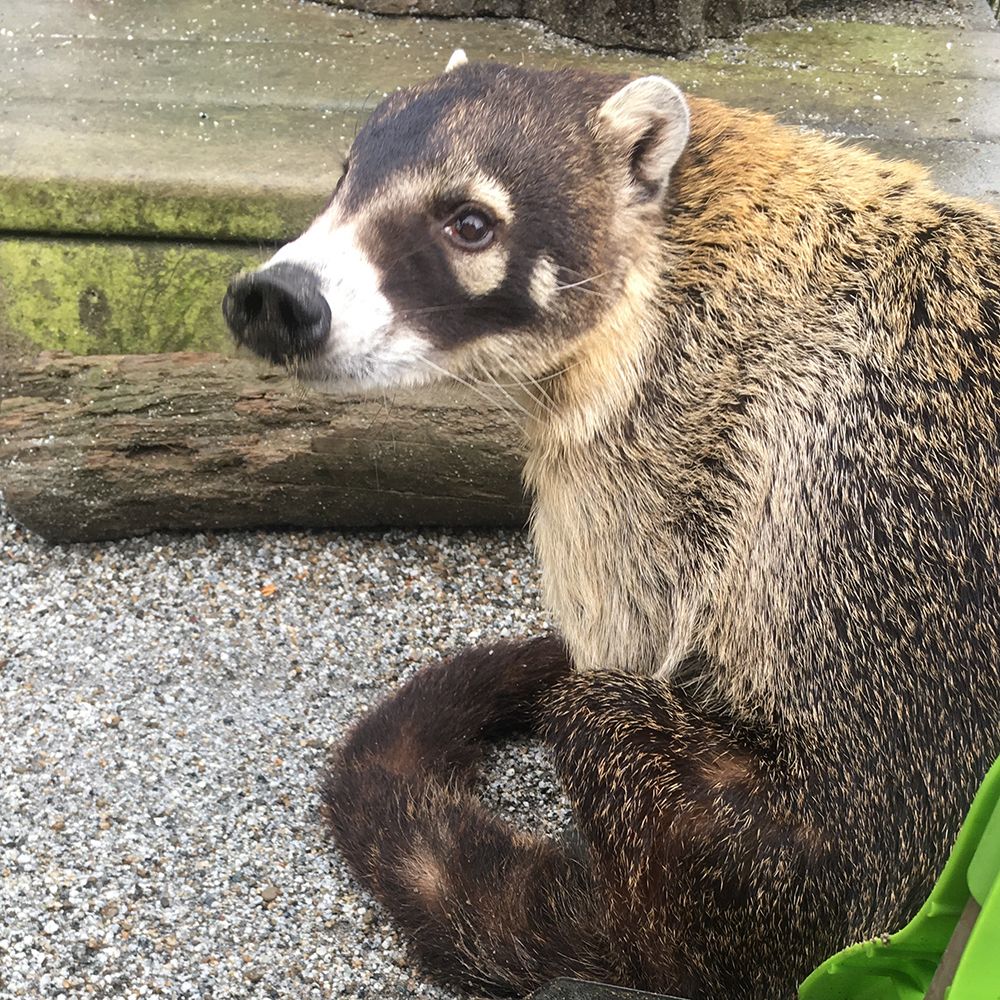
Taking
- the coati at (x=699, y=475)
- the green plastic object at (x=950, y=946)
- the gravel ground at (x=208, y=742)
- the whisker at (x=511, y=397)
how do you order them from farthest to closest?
1. the gravel ground at (x=208, y=742)
2. the whisker at (x=511, y=397)
3. the coati at (x=699, y=475)
4. the green plastic object at (x=950, y=946)

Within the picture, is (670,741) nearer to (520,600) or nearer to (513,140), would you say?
(513,140)

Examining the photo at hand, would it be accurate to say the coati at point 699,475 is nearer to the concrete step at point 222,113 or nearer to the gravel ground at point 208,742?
the gravel ground at point 208,742

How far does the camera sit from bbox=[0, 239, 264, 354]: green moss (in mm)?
4633

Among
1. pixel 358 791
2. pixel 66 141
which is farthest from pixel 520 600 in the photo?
pixel 66 141

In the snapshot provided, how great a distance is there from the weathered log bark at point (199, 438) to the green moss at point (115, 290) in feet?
0.46

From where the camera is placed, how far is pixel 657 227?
3.21m

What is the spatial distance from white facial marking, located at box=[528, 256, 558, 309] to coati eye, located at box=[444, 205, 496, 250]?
0.14m

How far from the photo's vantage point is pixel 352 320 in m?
2.86

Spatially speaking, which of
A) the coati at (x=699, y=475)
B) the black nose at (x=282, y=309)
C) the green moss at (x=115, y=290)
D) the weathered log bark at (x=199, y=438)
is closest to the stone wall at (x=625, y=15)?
the green moss at (x=115, y=290)

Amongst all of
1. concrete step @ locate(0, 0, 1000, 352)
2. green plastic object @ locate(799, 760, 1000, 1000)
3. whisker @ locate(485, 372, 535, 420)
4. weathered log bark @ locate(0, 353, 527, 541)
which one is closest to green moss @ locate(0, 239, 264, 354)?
concrete step @ locate(0, 0, 1000, 352)

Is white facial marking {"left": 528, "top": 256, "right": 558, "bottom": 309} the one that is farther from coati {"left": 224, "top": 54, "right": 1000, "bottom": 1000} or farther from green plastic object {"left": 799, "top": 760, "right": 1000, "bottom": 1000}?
green plastic object {"left": 799, "top": 760, "right": 1000, "bottom": 1000}

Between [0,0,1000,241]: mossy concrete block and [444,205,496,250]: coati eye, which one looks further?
[0,0,1000,241]: mossy concrete block

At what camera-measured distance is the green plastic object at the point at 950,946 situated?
1753 millimetres

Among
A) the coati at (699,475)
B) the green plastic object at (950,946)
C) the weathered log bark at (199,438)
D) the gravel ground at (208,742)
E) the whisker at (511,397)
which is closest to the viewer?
the green plastic object at (950,946)
